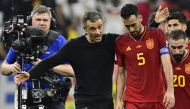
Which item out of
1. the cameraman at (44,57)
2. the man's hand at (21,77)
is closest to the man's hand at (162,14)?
the cameraman at (44,57)

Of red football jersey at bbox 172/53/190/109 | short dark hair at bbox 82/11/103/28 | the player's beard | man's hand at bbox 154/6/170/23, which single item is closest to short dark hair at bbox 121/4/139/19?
short dark hair at bbox 82/11/103/28

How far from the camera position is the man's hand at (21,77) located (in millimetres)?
9734

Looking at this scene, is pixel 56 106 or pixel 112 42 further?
pixel 56 106

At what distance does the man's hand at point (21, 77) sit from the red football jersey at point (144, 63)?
49.1 inches

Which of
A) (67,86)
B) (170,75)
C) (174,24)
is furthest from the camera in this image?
(174,24)

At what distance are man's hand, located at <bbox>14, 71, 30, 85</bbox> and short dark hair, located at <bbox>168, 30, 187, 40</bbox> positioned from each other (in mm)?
2209

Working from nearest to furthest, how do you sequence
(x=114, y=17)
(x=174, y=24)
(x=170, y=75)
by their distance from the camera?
(x=170, y=75), (x=174, y=24), (x=114, y=17)

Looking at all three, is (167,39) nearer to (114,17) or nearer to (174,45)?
(174,45)

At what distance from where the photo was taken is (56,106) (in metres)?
10.8

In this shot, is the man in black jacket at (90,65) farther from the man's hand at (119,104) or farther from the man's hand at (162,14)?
the man's hand at (162,14)

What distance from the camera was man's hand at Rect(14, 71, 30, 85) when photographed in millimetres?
9734

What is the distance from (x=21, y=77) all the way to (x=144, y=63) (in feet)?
5.22

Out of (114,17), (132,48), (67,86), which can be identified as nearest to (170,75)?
(132,48)

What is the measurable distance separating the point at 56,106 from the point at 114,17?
8.08 m
